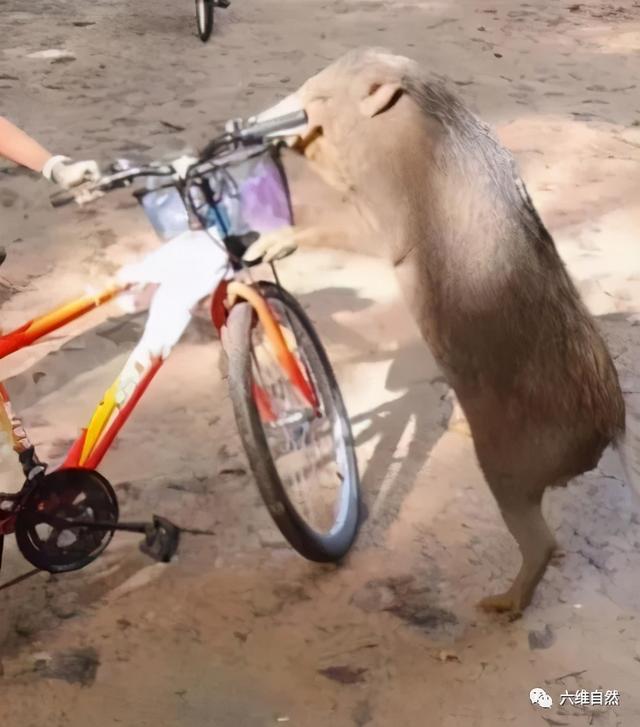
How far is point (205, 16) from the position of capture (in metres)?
4.49

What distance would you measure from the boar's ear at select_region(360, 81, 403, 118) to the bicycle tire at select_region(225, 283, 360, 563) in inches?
14.6

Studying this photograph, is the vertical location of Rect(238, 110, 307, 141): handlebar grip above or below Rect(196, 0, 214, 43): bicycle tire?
above

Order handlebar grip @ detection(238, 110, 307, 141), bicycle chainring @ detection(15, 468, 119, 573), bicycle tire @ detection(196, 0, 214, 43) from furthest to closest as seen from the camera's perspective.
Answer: bicycle tire @ detection(196, 0, 214, 43) → bicycle chainring @ detection(15, 468, 119, 573) → handlebar grip @ detection(238, 110, 307, 141)

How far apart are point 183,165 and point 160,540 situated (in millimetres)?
714

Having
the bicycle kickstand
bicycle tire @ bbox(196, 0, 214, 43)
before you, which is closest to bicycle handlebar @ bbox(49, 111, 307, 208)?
the bicycle kickstand

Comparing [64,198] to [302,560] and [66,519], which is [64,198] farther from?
[302,560]

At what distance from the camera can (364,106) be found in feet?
5.17

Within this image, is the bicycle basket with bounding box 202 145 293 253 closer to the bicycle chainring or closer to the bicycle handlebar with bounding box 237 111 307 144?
the bicycle handlebar with bounding box 237 111 307 144

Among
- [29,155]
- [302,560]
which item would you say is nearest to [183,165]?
[29,155]

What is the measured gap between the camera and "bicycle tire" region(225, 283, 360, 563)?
5.07 feet

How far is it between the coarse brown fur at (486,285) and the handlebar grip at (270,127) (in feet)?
0.60

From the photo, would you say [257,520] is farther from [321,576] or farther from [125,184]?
[125,184]

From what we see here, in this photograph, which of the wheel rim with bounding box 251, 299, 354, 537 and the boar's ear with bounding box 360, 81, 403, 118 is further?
the wheel rim with bounding box 251, 299, 354, 537

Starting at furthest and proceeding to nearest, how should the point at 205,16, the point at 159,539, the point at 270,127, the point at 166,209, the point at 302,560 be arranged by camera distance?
the point at 205,16
the point at 302,560
the point at 159,539
the point at 166,209
the point at 270,127
